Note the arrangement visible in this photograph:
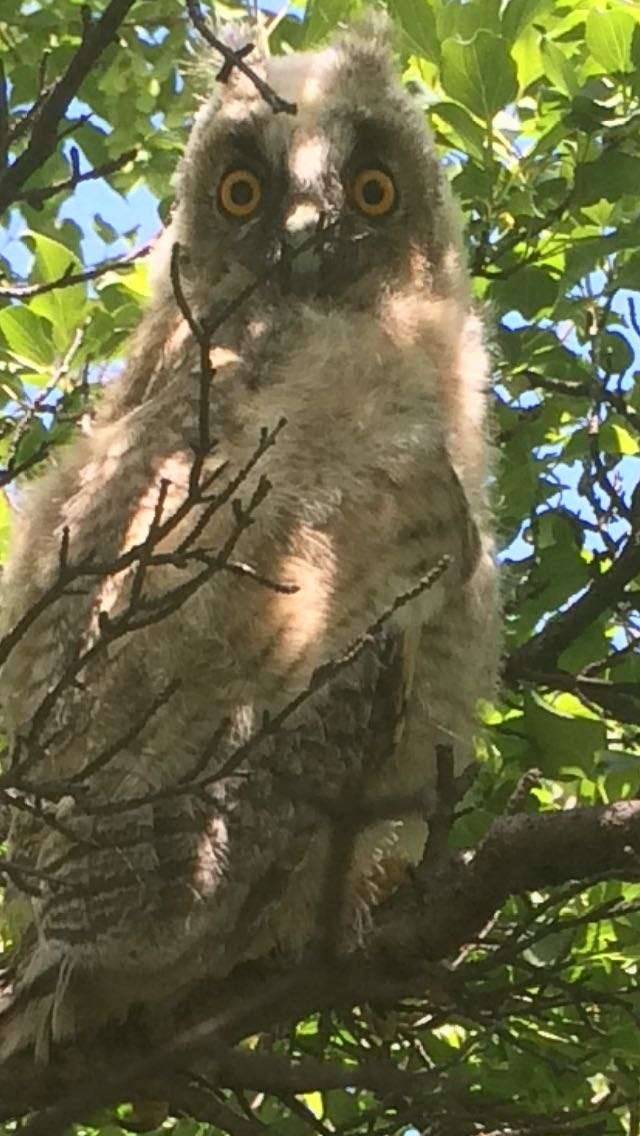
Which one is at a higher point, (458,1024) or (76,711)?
(76,711)

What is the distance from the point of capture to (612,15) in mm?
2893

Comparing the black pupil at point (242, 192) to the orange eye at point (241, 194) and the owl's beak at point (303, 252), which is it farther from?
the owl's beak at point (303, 252)

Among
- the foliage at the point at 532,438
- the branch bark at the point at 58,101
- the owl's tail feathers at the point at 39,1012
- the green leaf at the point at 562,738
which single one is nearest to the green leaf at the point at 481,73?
the foliage at the point at 532,438

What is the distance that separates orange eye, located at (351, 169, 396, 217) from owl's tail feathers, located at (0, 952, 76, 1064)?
63.6 inches

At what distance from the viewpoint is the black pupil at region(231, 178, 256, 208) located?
342 cm

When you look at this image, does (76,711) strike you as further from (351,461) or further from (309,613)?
(351,461)

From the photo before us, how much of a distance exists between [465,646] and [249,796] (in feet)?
1.67

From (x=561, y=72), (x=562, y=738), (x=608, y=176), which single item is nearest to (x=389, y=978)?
(x=562, y=738)

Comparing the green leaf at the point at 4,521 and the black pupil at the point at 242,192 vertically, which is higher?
the black pupil at the point at 242,192

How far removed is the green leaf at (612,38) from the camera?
2.88 metres

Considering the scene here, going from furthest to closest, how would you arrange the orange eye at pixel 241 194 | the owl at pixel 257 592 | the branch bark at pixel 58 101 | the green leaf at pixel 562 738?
the orange eye at pixel 241 194 < the green leaf at pixel 562 738 < the branch bark at pixel 58 101 < the owl at pixel 257 592

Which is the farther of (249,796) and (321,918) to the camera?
(249,796)

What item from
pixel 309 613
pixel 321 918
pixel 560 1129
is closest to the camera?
pixel 321 918

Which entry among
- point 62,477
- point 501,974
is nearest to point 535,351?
point 62,477
